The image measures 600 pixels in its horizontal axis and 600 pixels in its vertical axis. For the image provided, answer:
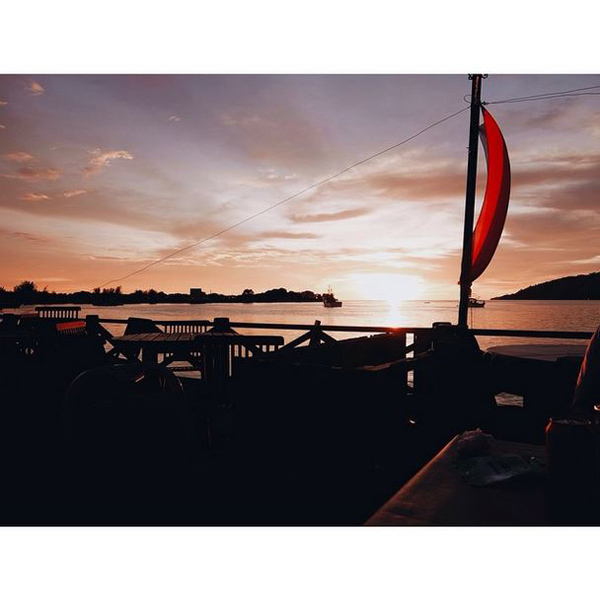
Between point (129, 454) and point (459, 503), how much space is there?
910 millimetres

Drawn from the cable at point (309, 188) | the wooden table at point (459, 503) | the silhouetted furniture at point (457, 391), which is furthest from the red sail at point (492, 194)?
the wooden table at point (459, 503)

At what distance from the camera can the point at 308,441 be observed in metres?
2.78

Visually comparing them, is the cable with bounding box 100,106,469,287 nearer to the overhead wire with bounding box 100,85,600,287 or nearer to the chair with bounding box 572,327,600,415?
the overhead wire with bounding box 100,85,600,287

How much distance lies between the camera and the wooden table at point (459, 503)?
1.06 m

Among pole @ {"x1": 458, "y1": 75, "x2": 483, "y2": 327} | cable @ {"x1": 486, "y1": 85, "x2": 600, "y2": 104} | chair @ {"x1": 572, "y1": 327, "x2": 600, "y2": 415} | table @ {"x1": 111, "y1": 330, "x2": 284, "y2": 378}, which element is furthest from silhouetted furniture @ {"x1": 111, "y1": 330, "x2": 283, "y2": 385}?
cable @ {"x1": 486, "y1": 85, "x2": 600, "y2": 104}

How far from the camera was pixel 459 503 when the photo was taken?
3.73ft

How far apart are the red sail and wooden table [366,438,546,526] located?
547 cm

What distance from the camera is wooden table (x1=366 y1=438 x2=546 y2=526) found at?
41.9 inches

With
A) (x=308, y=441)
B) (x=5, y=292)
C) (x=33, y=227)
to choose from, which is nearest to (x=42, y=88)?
(x=33, y=227)

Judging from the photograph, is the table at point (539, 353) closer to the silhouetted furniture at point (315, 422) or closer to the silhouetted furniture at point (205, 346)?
the silhouetted furniture at point (315, 422)

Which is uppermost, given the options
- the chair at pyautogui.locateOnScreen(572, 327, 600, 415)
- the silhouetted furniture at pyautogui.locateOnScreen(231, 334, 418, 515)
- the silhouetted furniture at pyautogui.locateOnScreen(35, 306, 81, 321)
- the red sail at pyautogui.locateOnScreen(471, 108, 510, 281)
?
the red sail at pyautogui.locateOnScreen(471, 108, 510, 281)
